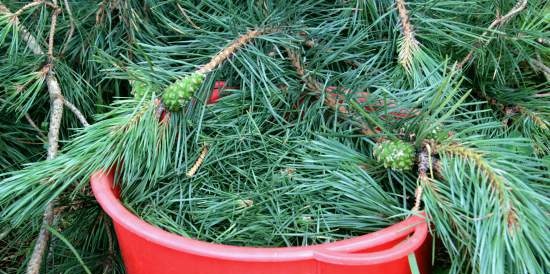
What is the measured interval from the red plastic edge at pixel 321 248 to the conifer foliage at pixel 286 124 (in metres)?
0.02

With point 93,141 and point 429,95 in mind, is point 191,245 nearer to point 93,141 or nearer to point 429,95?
point 93,141

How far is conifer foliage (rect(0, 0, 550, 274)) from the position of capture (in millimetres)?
570

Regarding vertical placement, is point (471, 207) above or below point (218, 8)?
below

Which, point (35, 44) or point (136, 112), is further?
point (35, 44)

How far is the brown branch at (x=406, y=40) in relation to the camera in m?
0.70

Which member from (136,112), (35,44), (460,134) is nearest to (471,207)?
(460,134)

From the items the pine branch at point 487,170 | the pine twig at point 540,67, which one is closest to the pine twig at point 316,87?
the pine branch at point 487,170

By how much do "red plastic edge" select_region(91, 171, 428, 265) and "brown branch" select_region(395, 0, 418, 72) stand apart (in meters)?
0.22

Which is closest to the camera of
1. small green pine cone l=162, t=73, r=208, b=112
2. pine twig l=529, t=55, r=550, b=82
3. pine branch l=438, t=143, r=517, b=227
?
pine branch l=438, t=143, r=517, b=227

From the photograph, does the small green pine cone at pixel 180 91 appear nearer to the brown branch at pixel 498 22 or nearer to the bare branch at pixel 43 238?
the bare branch at pixel 43 238

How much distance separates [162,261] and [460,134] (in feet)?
1.04

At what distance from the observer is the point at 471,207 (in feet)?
1.82

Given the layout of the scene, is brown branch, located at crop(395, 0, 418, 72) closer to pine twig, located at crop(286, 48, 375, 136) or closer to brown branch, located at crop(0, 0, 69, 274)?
pine twig, located at crop(286, 48, 375, 136)

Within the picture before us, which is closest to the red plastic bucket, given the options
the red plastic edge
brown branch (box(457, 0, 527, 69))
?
the red plastic edge
